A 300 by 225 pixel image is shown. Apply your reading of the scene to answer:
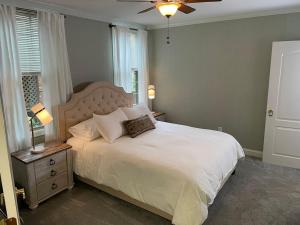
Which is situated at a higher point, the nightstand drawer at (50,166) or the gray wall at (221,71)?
the gray wall at (221,71)

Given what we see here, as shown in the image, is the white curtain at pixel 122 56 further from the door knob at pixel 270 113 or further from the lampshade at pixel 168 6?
the door knob at pixel 270 113

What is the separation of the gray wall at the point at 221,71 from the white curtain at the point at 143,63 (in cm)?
28

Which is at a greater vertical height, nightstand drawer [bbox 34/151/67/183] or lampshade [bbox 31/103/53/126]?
lampshade [bbox 31/103/53/126]

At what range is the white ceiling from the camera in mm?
3113

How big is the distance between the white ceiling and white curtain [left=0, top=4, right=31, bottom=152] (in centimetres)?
57

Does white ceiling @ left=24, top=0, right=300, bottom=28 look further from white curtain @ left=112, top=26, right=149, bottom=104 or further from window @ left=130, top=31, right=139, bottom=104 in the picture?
window @ left=130, top=31, right=139, bottom=104

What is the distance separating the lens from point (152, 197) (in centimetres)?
244

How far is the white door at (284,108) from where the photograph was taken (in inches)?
138

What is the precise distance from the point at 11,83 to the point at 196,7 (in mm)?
2752

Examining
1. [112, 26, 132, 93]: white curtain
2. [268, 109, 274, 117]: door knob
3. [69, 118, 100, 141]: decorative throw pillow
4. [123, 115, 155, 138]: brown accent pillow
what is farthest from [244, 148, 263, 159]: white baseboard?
[69, 118, 100, 141]: decorative throw pillow

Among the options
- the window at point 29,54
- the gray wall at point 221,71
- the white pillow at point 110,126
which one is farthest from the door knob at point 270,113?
the window at point 29,54

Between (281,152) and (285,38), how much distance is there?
1874 mm

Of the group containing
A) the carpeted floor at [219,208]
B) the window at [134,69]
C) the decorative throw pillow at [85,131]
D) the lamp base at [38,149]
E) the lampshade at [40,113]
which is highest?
the window at [134,69]

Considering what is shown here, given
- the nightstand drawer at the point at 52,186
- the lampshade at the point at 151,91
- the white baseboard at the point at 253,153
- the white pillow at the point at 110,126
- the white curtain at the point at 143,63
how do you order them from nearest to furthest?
the nightstand drawer at the point at 52,186 → the white pillow at the point at 110,126 → the white baseboard at the point at 253,153 → the white curtain at the point at 143,63 → the lampshade at the point at 151,91
